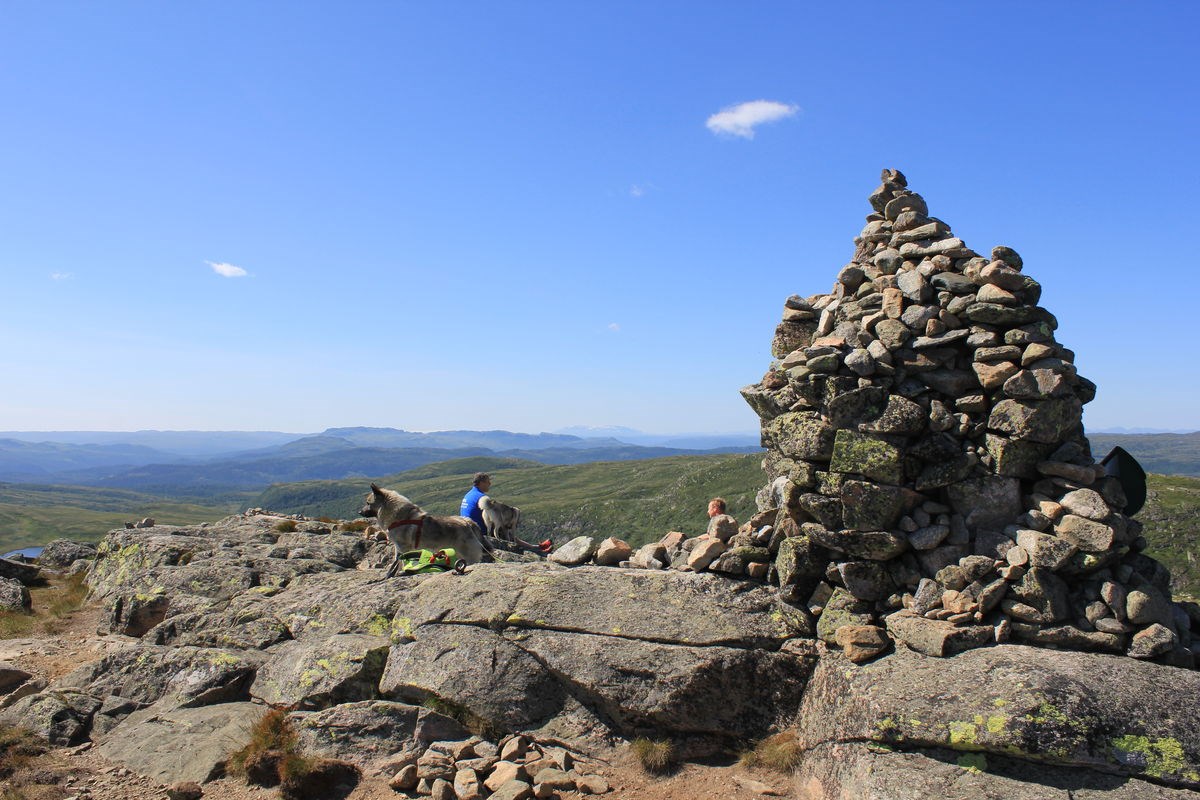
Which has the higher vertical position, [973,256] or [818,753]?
[973,256]

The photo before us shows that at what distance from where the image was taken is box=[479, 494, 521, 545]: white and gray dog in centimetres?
1891

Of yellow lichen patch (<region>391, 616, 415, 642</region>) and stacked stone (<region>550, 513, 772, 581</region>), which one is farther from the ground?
stacked stone (<region>550, 513, 772, 581</region>)

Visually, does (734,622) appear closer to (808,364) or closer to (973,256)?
(808,364)

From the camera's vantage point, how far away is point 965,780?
30.6ft

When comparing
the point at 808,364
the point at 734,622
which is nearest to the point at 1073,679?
the point at 734,622

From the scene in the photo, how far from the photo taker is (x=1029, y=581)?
36.0ft

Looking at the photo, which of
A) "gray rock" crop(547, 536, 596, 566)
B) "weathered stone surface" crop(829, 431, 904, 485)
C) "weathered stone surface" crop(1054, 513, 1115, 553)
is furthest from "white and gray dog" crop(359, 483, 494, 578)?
"weathered stone surface" crop(1054, 513, 1115, 553)

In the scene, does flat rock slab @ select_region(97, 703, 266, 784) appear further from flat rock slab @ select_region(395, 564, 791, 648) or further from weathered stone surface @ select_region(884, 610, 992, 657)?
weathered stone surface @ select_region(884, 610, 992, 657)

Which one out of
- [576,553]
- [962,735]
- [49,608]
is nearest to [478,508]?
[576,553]

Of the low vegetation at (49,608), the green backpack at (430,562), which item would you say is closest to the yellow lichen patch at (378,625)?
the green backpack at (430,562)

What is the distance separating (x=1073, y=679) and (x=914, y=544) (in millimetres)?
3103

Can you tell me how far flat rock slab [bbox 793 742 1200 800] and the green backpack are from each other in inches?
386

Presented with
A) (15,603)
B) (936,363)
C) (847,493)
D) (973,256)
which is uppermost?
(973,256)

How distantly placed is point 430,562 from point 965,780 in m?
11.9
